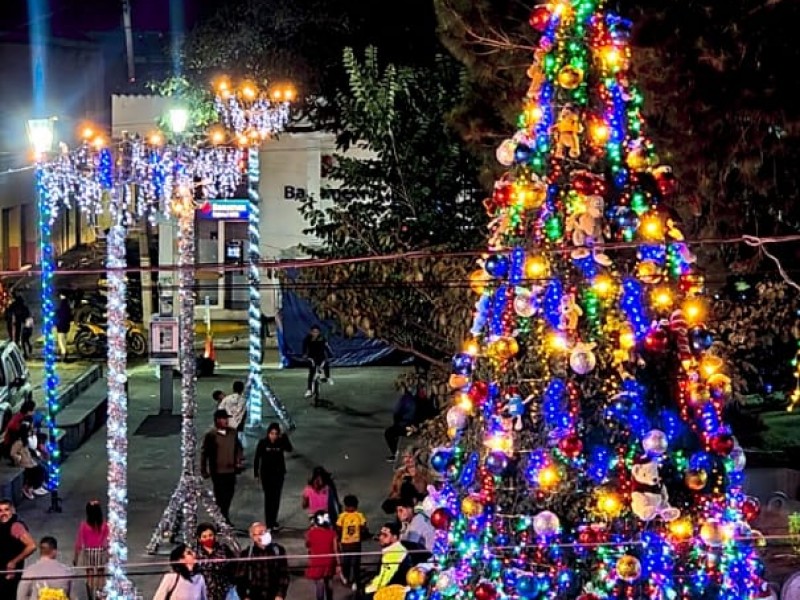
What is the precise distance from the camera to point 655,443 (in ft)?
25.1

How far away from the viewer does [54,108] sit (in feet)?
133

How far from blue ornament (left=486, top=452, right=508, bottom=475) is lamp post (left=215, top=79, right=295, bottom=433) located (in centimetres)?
1178

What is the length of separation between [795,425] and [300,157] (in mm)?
12952

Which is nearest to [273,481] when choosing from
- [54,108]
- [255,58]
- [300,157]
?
[255,58]

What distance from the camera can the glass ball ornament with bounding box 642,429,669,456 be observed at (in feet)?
25.1

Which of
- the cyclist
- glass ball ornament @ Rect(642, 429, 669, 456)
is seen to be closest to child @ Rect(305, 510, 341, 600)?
glass ball ornament @ Rect(642, 429, 669, 456)

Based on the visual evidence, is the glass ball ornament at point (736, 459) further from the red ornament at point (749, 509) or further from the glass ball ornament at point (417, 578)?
the glass ball ornament at point (417, 578)

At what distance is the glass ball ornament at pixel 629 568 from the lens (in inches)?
303

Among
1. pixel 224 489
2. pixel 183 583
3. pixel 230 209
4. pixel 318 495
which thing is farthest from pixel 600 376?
pixel 230 209

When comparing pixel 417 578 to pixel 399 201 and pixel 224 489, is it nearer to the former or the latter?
→ pixel 224 489

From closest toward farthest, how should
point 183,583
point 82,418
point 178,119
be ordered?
point 183,583 < point 178,119 < point 82,418

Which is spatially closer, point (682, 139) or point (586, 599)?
point (586, 599)

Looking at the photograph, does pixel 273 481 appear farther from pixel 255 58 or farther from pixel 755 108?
pixel 255 58

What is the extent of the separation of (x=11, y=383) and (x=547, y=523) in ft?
42.0
